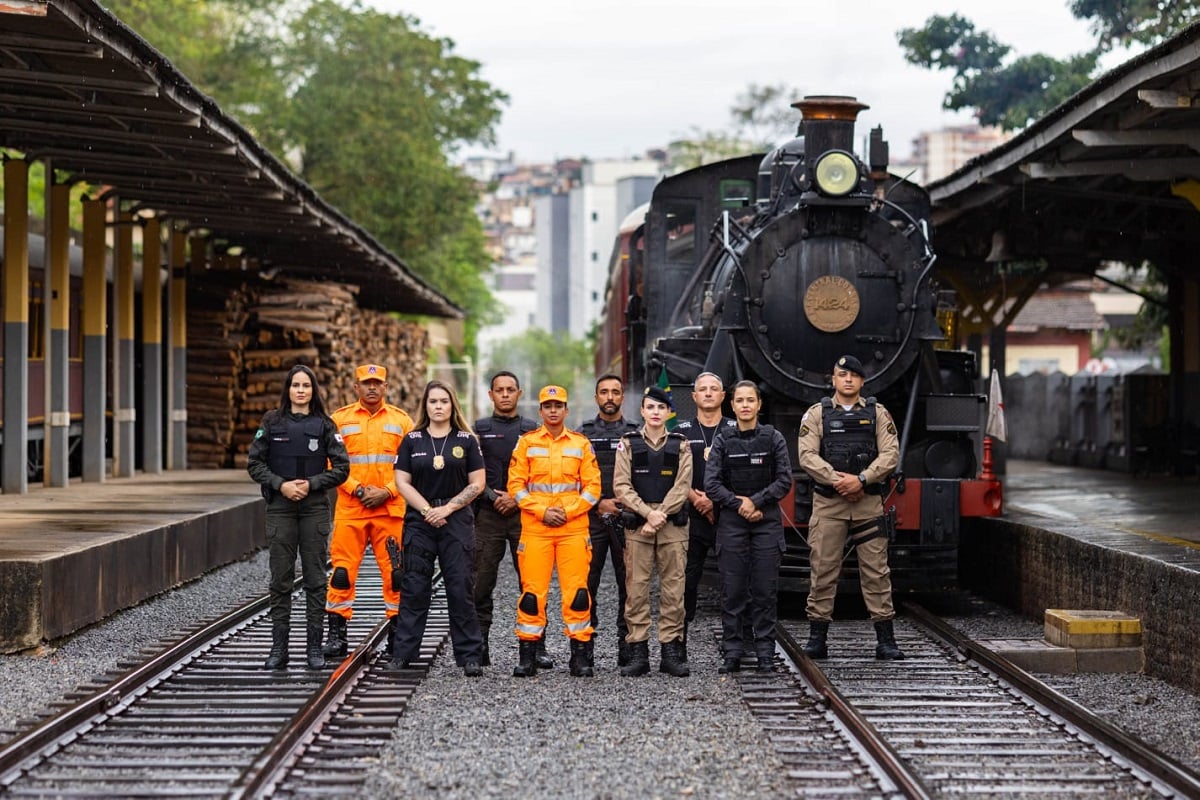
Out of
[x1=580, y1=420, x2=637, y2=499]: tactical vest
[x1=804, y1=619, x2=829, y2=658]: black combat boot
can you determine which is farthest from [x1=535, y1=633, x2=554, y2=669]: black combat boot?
[x1=804, y1=619, x2=829, y2=658]: black combat boot

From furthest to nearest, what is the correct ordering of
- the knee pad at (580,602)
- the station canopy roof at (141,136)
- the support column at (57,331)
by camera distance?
the support column at (57,331)
the station canopy roof at (141,136)
the knee pad at (580,602)

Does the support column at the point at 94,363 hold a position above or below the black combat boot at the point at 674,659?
above

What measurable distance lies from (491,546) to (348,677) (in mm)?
1319

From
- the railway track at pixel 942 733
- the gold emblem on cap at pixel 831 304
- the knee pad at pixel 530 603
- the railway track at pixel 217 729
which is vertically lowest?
the railway track at pixel 942 733

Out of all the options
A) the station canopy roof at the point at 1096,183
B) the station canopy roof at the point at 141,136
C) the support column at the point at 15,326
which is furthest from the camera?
the support column at the point at 15,326

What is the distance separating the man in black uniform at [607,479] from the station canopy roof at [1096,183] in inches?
168

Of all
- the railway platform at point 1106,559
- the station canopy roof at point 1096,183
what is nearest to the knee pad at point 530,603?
the railway platform at point 1106,559

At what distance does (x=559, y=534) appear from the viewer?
880 centimetres

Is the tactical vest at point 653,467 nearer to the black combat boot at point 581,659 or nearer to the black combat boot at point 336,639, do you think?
the black combat boot at point 581,659

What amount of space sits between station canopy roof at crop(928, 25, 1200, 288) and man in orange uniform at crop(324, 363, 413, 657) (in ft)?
18.1

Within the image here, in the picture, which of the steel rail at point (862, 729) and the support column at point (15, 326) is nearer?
the steel rail at point (862, 729)

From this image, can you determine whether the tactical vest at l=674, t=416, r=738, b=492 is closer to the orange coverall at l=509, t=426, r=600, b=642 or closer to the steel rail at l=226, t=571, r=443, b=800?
the orange coverall at l=509, t=426, r=600, b=642

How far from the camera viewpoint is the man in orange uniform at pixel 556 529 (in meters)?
8.78

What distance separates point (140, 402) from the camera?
23125mm
